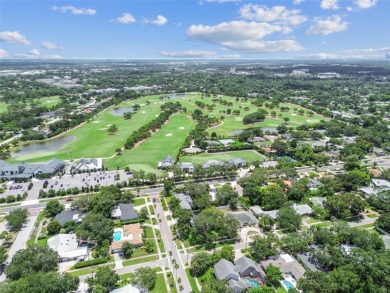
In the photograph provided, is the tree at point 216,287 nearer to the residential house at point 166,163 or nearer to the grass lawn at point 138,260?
the grass lawn at point 138,260

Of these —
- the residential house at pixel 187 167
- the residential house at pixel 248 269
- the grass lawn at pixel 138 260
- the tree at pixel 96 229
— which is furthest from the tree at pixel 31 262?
the residential house at pixel 187 167

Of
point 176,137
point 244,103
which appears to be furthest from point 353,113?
point 176,137

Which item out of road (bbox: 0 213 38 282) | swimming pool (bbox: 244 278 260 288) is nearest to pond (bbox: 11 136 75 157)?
road (bbox: 0 213 38 282)

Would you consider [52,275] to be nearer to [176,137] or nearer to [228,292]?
[228,292]

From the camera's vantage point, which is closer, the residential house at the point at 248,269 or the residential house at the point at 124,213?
the residential house at the point at 248,269

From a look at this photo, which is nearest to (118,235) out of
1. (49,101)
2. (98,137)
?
(98,137)

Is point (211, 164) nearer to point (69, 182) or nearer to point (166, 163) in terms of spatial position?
point (166, 163)
